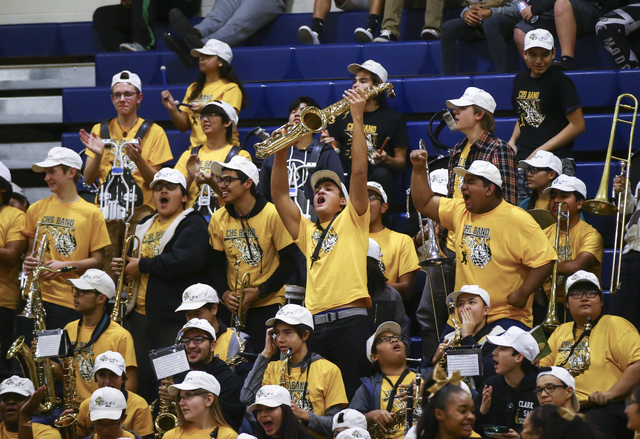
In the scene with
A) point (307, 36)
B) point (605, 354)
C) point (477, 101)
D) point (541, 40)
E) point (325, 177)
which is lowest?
point (605, 354)

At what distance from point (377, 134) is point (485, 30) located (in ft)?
6.10

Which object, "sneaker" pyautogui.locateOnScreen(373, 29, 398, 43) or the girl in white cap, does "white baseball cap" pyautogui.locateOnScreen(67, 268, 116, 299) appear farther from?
"sneaker" pyautogui.locateOnScreen(373, 29, 398, 43)

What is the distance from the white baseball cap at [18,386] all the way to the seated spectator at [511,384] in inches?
120

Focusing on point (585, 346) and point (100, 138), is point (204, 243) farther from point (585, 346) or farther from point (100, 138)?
point (585, 346)

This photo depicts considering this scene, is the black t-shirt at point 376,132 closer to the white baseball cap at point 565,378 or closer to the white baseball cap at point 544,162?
the white baseball cap at point 544,162

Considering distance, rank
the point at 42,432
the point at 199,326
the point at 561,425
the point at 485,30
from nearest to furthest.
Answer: the point at 561,425 → the point at 199,326 → the point at 42,432 → the point at 485,30

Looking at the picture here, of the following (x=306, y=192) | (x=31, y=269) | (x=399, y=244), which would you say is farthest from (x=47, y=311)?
(x=399, y=244)

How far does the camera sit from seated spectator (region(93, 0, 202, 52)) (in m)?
10.5

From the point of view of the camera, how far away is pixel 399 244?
23.4 ft

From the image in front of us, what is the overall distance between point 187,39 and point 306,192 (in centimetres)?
342

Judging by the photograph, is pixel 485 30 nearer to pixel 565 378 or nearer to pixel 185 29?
pixel 185 29

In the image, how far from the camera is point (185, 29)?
9750 mm

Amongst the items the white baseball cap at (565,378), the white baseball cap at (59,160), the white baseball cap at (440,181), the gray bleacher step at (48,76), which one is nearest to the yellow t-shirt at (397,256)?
the white baseball cap at (440,181)

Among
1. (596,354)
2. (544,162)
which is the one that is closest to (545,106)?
(544,162)
